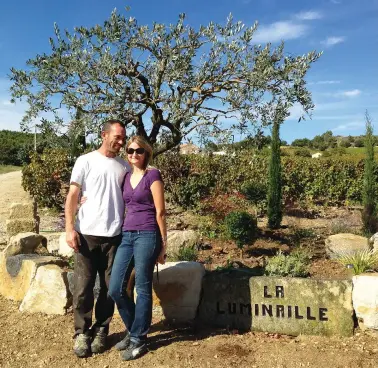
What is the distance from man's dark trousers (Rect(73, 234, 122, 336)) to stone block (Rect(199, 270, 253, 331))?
1124 millimetres

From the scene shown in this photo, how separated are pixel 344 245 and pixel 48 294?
4.83 metres

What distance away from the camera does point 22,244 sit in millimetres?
6047

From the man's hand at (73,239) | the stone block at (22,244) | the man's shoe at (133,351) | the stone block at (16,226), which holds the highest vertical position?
the man's hand at (73,239)

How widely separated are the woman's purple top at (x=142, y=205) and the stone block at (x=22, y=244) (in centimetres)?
297

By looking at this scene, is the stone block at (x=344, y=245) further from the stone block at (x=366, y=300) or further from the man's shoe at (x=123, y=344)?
the man's shoe at (x=123, y=344)

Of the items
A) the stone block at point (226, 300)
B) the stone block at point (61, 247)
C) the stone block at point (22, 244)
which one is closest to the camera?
the stone block at point (226, 300)

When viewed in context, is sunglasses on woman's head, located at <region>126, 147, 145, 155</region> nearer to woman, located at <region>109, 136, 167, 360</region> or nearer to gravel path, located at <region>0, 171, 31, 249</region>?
woman, located at <region>109, 136, 167, 360</region>

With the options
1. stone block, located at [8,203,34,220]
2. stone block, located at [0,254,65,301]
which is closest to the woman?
stone block, located at [0,254,65,301]

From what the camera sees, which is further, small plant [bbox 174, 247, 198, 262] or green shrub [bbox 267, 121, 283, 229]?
green shrub [bbox 267, 121, 283, 229]

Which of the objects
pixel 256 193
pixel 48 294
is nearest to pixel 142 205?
pixel 48 294

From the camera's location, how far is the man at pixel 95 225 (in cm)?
369

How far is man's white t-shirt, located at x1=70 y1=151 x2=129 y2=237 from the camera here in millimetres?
3688

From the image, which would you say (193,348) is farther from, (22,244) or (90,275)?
(22,244)

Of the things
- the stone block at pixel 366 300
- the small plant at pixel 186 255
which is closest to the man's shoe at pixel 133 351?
the stone block at pixel 366 300
